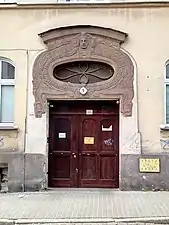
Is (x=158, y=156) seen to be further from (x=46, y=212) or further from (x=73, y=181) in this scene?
(x=46, y=212)

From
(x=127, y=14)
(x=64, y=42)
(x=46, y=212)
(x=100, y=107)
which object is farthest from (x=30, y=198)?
(x=127, y=14)

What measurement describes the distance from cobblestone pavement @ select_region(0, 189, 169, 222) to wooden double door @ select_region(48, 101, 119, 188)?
18.5 inches

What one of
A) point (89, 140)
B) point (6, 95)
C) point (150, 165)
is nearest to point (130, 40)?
point (89, 140)

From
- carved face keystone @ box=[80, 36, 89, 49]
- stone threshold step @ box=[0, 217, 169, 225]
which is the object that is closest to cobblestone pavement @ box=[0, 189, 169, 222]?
stone threshold step @ box=[0, 217, 169, 225]

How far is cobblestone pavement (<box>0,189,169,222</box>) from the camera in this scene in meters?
9.41

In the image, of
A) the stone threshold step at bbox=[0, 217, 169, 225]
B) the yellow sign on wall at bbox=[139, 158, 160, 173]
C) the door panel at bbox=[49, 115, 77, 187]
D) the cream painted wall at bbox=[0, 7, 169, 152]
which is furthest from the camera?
the door panel at bbox=[49, 115, 77, 187]

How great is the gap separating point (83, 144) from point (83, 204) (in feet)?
9.34

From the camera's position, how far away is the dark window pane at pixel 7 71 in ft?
42.8

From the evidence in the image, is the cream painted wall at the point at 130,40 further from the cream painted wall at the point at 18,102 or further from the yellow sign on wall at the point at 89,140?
the yellow sign on wall at the point at 89,140

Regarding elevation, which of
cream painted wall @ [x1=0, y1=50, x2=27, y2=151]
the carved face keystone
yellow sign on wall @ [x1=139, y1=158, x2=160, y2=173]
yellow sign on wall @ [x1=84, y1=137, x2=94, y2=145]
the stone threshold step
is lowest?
the stone threshold step

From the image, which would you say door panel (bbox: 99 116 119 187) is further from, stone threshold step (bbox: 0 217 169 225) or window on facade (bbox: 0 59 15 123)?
stone threshold step (bbox: 0 217 169 225)

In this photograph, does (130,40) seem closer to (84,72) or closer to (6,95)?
(84,72)

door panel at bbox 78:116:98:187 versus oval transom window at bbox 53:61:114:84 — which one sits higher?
oval transom window at bbox 53:61:114:84

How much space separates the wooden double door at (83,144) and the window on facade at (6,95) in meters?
1.28
